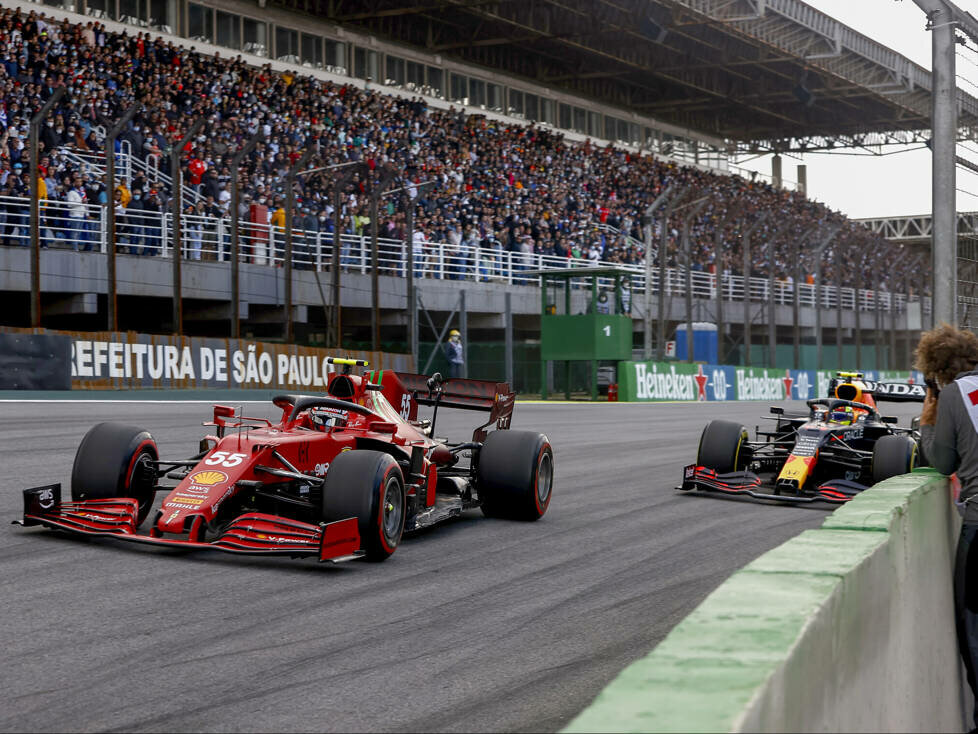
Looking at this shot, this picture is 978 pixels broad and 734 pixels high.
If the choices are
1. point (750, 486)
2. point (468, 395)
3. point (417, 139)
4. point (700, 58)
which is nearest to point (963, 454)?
point (468, 395)

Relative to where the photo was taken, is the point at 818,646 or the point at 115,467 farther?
the point at 115,467

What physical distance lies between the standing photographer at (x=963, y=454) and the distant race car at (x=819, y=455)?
5423 millimetres

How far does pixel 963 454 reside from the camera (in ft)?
15.8

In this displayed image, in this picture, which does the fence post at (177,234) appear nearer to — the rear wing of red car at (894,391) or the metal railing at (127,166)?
the metal railing at (127,166)

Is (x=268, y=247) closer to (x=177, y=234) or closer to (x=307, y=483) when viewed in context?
(x=177, y=234)

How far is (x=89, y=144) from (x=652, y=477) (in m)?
14.7

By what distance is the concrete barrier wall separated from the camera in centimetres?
190

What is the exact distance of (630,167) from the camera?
4403cm

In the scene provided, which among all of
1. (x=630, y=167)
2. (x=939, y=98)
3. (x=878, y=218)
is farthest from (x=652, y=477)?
(x=878, y=218)

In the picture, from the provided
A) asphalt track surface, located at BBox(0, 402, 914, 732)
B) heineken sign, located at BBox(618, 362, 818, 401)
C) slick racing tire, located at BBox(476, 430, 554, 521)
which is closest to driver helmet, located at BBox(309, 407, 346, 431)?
asphalt track surface, located at BBox(0, 402, 914, 732)

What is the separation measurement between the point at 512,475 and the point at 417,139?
82.6ft

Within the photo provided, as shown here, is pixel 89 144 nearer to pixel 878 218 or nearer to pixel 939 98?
pixel 939 98

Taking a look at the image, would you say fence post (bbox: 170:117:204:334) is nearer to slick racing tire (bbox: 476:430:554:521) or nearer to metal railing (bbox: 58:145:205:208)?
metal railing (bbox: 58:145:205:208)

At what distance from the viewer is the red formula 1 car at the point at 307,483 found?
22.6 feet
